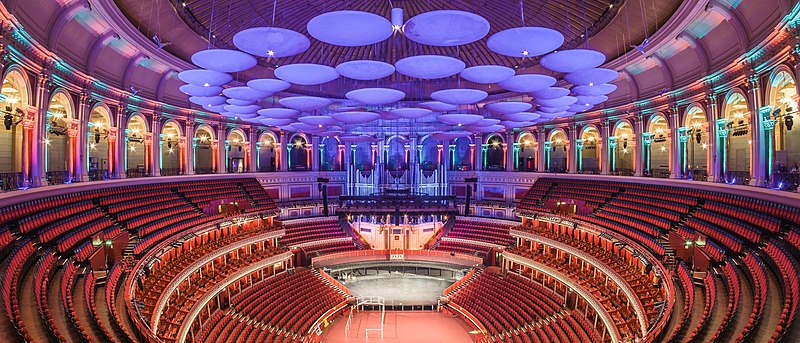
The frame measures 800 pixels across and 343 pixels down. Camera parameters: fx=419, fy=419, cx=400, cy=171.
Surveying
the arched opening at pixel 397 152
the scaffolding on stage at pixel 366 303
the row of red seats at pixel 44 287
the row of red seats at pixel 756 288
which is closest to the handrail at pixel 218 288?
the row of red seats at pixel 44 287

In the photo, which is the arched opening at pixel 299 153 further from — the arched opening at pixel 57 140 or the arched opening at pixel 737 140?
the arched opening at pixel 737 140

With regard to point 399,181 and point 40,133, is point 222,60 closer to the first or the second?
point 40,133

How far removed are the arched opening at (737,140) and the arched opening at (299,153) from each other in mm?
25476

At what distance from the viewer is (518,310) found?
1845 cm

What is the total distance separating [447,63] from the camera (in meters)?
9.85

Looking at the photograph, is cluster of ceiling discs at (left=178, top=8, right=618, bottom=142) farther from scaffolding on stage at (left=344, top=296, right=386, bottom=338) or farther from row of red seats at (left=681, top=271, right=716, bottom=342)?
scaffolding on stage at (left=344, top=296, right=386, bottom=338)

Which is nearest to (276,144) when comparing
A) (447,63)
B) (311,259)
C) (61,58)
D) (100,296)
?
(311,259)

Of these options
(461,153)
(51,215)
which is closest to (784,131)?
(461,153)

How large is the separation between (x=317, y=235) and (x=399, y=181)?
6.81 metres

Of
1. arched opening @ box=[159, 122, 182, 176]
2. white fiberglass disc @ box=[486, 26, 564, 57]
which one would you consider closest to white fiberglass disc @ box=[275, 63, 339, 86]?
white fiberglass disc @ box=[486, 26, 564, 57]

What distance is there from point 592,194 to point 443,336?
11794mm

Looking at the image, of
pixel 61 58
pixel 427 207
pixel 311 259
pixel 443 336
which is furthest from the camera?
A: pixel 427 207

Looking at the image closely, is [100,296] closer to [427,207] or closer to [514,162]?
[427,207]

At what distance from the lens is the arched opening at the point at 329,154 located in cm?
3331
